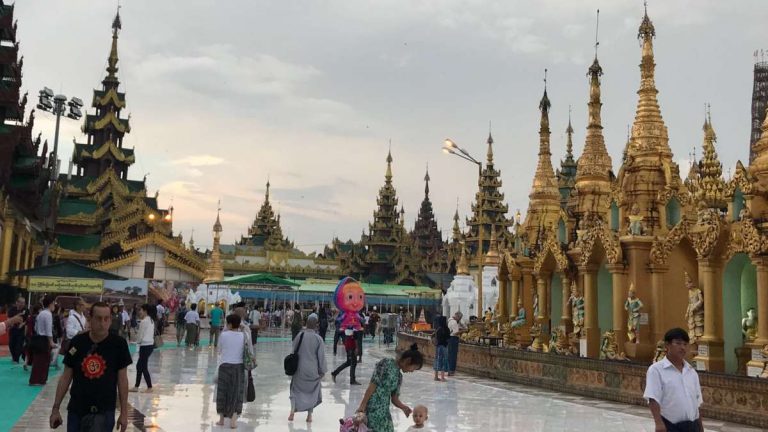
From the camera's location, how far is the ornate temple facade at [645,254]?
14.1 meters

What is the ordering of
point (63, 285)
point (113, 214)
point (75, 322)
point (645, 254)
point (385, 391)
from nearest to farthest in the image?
point (385, 391) → point (75, 322) → point (645, 254) → point (63, 285) → point (113, 214)

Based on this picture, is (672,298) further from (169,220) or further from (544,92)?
(169,220)

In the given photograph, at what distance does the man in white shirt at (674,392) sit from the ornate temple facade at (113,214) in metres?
43.9

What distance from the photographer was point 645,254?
1658cm

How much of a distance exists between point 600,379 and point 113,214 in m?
48.7

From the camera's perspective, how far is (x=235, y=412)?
1011cm

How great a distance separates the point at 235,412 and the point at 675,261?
1058cm

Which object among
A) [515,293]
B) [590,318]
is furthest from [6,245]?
[590,318]

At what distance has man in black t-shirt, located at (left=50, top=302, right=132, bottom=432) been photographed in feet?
18.4

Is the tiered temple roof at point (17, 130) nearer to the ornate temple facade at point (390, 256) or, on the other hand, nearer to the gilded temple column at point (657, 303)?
the gilded temple column at point (657, 303)

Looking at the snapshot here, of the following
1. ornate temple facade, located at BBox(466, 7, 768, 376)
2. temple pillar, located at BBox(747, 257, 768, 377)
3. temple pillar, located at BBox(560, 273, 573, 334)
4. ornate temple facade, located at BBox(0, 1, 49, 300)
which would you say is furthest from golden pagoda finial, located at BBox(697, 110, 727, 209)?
ornate temple facade, located at BBox(0, 1, 49, 300)

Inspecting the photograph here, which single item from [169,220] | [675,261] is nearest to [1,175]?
[675,261]

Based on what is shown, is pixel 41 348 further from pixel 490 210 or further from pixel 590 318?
pixel 490 210

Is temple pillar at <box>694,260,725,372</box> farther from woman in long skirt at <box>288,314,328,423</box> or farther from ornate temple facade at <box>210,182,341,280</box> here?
ornate temple facade at <box>210,182,341,280</box>
